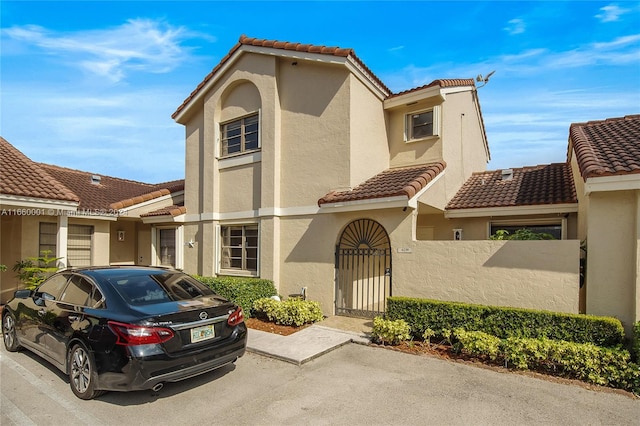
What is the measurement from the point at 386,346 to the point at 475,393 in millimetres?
2216

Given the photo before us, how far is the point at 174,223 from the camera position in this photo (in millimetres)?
13297

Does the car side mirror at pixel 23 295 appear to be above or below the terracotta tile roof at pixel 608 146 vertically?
below

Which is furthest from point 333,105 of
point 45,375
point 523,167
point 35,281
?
point 35,281

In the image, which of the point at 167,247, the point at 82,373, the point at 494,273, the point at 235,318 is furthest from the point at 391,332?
the point at 167,247

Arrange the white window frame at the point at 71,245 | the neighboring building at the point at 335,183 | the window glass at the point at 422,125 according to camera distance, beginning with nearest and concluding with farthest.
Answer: the neighboring building at the point at 335,183 < the window glass at the point at 422,125 < the white window frame at the point at 71,245

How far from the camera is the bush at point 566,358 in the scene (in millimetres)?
→ 5258

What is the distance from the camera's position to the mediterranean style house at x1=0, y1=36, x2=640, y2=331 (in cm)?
683

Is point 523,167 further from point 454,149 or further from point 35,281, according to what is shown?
point 35,281

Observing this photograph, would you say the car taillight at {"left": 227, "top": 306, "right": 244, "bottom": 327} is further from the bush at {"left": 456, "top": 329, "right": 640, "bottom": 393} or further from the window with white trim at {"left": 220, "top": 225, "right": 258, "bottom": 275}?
the window with white trim at {"left": 220, "top": 225, "right": 258, "bottom": 275}

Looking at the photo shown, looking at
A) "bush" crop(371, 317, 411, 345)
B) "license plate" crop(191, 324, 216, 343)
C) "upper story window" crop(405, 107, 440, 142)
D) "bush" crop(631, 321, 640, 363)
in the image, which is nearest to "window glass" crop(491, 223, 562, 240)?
"upper story window" crop(405, 107, 440, 142)

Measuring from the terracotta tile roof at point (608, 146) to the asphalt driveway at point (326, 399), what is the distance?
12.0ft

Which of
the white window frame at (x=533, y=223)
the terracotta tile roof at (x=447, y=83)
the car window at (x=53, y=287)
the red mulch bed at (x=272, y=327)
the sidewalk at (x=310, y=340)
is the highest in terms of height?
the terracotta tile roof at (x=447, y=83)

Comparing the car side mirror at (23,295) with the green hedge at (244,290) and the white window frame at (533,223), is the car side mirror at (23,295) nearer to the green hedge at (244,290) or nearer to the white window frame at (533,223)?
the green hedge at (244,290)

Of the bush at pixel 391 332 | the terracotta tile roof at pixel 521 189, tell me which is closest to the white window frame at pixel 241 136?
the terracotta tile roof at pixel 521 189
